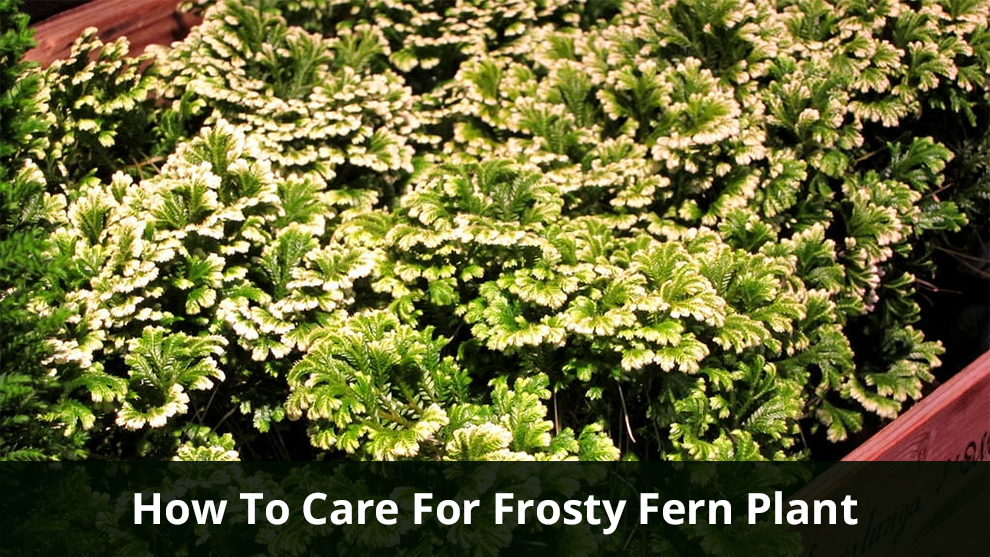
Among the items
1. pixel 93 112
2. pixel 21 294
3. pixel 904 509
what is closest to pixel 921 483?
pixel 904 509

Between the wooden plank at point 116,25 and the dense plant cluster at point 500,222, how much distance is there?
0.12 meters

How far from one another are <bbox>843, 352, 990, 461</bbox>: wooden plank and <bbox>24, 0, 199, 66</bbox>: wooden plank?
2.86 m

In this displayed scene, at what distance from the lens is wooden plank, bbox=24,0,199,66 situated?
135 inches

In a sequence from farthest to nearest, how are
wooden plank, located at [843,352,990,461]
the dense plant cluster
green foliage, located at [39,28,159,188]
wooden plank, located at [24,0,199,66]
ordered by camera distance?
wooden plank, located at [24,0,199,66] < green foliage, located at [39,28,159,188] < wooden plank, located at [843,352,990,461] < the dense plant cluster

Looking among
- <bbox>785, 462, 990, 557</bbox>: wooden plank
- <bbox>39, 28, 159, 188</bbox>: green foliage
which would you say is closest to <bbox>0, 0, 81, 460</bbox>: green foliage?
<bbox>39, 28, 159, 188</bbox>: green foliage

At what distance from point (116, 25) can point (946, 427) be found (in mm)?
3130

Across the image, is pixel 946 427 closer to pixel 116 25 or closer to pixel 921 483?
pixel 921 483

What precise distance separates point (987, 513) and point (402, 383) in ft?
6.68

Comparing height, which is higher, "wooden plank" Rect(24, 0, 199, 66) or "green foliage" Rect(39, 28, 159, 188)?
"wooden plank" Rect(24, 0, 199, 66)

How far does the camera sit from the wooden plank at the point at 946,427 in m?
2.81

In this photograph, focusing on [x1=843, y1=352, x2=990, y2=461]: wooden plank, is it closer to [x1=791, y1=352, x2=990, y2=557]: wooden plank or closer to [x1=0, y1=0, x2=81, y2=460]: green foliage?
[x1=791, y1=352, x2=990, y2=557]: wooden plank

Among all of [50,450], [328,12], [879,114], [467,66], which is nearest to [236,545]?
[50,450]

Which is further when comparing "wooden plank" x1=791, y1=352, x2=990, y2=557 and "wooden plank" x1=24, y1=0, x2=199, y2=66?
"wooden plank" x1=24, y1=0, x2=199, y2=66

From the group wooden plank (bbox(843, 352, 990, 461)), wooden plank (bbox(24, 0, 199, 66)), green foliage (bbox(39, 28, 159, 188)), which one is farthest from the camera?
wooden plank (bbox(24, 0, 199, 66))
